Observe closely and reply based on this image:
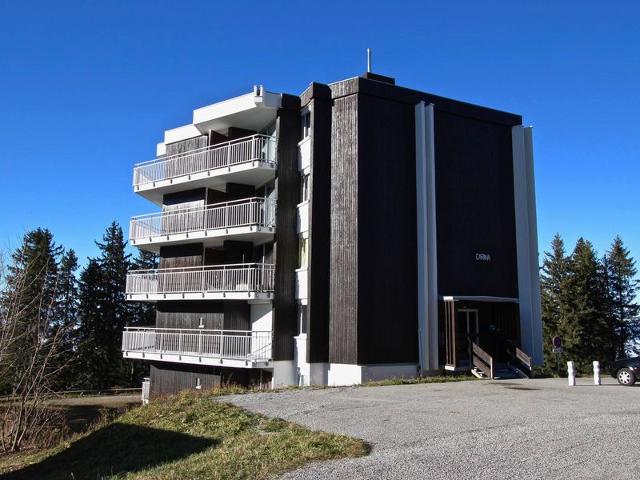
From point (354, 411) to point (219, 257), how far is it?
50.2 ft

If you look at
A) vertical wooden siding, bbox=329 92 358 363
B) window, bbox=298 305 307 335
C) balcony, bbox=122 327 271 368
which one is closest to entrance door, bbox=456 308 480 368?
vertical wooden siding, bbox=329 92 358 363

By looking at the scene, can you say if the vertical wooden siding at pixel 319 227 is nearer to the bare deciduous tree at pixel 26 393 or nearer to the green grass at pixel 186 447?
the green grass at pixel 186 447

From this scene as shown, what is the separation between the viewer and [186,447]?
10820 millimetres

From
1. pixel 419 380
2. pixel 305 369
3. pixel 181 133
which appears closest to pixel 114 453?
pixel 305 369

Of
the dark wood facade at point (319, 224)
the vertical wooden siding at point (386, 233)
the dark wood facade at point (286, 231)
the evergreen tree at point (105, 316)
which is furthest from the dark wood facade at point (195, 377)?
the evergreen tree at point (105, 316)

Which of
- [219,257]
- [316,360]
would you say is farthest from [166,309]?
[316,360]

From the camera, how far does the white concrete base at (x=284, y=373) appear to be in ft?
74.5

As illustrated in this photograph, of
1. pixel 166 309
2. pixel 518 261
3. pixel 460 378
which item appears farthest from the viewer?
pixel 166 309

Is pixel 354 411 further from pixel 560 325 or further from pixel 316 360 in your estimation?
pixel 560 325

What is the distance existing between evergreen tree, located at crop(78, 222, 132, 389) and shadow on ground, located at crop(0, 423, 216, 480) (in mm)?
39285

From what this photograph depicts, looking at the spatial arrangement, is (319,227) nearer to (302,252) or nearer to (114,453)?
(302,252)

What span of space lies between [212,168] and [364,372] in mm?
11544

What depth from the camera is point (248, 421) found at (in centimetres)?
1184

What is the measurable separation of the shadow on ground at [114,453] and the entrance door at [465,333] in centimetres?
1330
